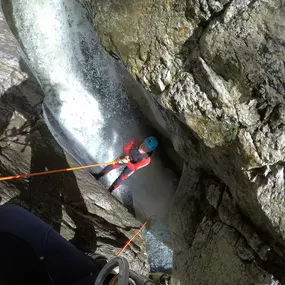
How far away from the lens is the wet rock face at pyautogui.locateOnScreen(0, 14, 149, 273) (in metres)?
5.71

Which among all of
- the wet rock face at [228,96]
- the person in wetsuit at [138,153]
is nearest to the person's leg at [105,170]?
the person in wetsuit at [138,153]

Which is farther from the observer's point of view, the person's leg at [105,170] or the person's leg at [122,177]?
the person's leg at [105,170]

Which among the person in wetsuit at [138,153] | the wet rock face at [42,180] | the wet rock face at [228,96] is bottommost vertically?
the wet rock face at [42,180]

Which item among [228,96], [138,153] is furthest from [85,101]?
[228,96]

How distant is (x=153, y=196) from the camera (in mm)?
7152

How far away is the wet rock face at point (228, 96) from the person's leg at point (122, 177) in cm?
252

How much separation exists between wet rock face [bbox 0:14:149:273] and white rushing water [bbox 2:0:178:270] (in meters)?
0.67

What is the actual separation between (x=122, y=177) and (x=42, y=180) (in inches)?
59.9

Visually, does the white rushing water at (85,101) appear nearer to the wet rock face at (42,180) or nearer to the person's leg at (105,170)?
the person's leg at (105,170)

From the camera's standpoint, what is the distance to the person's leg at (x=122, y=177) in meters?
6.49

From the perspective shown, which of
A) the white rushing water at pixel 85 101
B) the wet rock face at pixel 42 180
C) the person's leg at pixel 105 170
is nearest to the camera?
the wet rock face at pixel 42 180

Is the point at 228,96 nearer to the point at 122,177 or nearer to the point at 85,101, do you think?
the point at 122,177

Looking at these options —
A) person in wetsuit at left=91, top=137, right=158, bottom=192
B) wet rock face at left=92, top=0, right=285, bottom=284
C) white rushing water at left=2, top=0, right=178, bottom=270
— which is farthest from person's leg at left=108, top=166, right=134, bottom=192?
wet rock face at left=92, top=0, right=285, bottom=284

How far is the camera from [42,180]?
5.87 metres
